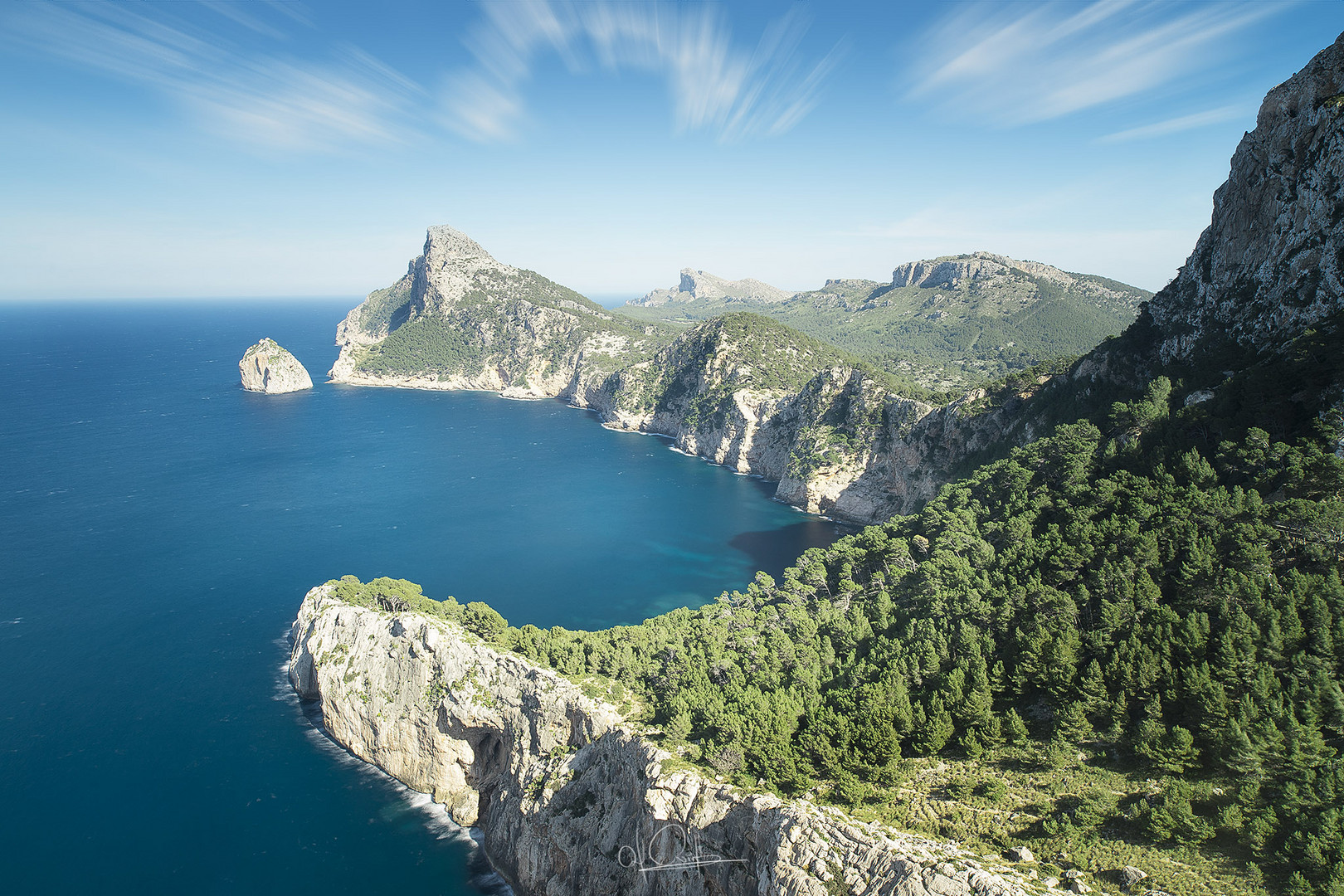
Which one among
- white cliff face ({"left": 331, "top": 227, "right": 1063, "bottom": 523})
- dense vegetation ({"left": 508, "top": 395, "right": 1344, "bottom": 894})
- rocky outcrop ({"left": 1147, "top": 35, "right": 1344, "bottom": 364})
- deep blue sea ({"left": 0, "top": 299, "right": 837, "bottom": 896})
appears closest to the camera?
dense vegetation ({"left": 508, "top": 395, "right": 1344, "bottom": 894})

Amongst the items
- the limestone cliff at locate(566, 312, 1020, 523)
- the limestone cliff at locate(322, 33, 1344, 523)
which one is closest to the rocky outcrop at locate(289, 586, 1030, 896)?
the limestone cliff at locate(322, 33, 1344, 523)

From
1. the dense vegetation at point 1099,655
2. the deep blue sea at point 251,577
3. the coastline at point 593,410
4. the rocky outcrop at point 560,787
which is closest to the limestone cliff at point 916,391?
the coastline at point 593,410

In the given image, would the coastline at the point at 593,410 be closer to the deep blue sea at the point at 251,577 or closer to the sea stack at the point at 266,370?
the deep blue sea at the point at 251,577

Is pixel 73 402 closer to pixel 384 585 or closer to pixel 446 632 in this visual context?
pixel 384 585

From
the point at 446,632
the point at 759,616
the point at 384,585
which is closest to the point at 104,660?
the point at 384,585

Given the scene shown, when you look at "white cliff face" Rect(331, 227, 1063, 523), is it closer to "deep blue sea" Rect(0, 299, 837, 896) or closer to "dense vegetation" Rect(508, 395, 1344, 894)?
"deep blue sea" Rect(0, 299, 837, 896)

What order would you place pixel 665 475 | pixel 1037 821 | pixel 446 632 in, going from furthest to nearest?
pixel 665 475 → pixel 446 632 → pixel 1037 821

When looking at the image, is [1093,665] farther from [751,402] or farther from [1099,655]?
[751,402]
